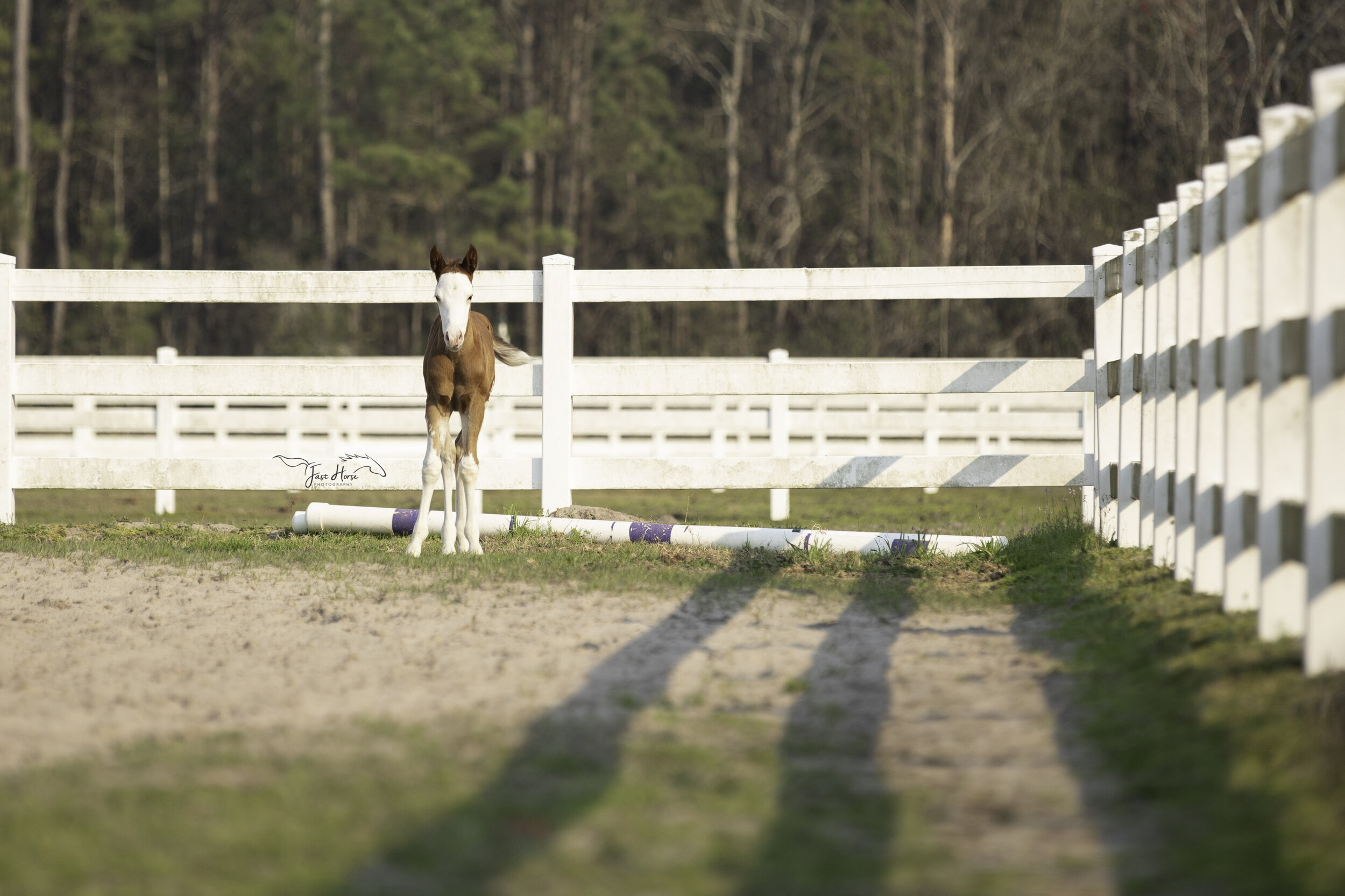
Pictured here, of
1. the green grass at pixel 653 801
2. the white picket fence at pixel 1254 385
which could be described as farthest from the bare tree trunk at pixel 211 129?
the green grass at pixel 653 801

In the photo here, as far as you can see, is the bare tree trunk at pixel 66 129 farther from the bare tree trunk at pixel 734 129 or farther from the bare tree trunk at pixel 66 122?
the bare tree trunk at pixel 734 129

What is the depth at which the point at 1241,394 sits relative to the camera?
4.12 meters

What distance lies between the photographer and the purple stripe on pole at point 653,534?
23.8 ft

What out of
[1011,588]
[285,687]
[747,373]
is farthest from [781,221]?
[285,687]

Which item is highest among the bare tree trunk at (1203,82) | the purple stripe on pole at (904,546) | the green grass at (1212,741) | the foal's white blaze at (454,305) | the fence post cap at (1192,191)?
the bare tree trunk at (1203,82)

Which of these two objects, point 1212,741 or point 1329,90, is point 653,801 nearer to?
point 1212,741

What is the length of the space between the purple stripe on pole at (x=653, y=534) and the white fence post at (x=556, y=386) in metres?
0.89

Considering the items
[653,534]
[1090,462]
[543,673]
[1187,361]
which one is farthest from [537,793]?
[1090,462]

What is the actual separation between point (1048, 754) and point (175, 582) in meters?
4.21

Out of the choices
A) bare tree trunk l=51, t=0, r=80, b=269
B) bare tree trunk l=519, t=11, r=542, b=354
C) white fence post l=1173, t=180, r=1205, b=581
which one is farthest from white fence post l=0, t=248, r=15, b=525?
bare tree trunk l=51, t=0, r=80, b=269

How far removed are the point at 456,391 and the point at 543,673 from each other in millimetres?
3050

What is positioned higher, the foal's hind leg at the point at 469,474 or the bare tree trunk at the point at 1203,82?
the bare tree trunk at the point at 1203,82

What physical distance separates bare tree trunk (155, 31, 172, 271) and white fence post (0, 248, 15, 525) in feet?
93.1

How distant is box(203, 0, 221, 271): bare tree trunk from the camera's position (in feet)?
113
